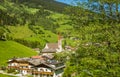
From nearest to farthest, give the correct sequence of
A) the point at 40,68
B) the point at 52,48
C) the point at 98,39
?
the point at 98,39 < the point at 40,68 < the point at 52,48

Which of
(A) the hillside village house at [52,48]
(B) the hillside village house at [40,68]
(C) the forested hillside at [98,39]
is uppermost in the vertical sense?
(C) the forested hillside at [98,39]

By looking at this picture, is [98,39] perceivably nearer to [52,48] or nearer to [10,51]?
[10,51]

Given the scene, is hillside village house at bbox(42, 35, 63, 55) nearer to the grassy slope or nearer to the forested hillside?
the grassy slope

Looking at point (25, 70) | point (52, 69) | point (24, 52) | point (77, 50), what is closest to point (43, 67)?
point (52, 69)

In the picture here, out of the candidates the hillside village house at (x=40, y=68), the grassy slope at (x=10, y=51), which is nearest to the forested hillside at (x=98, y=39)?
the hillside village house at (x=40, y=68)

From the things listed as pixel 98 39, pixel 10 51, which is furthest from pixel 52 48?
pixel 98 39

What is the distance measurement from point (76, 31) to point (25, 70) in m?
92.3

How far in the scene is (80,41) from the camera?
14.8m

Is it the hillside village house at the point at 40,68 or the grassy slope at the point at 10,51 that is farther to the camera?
the grassy slope at the point at 10,51

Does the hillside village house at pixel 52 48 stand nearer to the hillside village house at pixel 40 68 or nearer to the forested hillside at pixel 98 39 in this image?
the hillside village house at pixel 40 68

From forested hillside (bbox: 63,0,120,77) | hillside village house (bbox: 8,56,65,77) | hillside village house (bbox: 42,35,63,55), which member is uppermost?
forested hillside (bbox: 63,0,120,77)

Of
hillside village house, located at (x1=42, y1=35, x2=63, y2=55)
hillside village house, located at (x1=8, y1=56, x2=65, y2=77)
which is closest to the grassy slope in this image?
hillside village house, located at (x1=42, y1=35, x2=63, y2=55)

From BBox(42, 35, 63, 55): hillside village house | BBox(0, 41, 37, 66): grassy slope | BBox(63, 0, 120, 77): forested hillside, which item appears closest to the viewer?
BBox(63, 0, 120, 77): forested hillside

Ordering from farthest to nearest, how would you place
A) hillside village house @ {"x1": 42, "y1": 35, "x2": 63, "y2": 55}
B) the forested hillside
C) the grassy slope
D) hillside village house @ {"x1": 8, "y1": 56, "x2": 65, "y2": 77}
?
hillside village house @ {"x1": 42, "y1": 35, "x2": 63, "y2": 55}, the grassy slope, hillside village house @ {"x1": 8, "y1": 56, "x2": 65, "y2": 77}, the forested hillside
